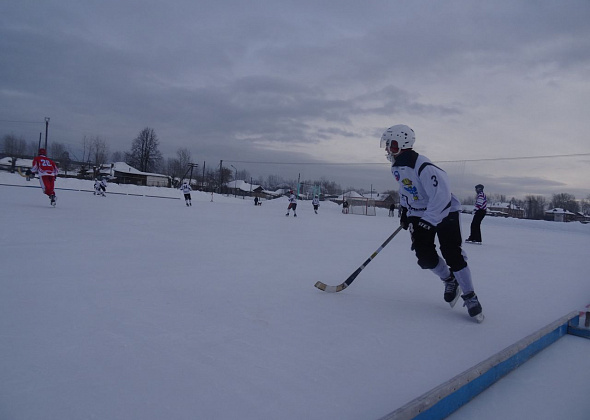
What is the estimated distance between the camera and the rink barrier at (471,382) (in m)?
1.40

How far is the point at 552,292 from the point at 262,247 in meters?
4.43

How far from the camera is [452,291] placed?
3.27 meters

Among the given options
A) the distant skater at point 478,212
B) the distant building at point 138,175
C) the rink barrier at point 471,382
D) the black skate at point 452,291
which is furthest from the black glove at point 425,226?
the distant building at point 138,175

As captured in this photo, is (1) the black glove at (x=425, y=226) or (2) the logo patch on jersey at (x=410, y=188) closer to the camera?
(1) the black glove at (x=425, y=226)

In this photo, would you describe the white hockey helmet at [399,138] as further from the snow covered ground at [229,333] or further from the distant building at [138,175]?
the distant building at [138,175]

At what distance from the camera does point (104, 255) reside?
4.61 meters

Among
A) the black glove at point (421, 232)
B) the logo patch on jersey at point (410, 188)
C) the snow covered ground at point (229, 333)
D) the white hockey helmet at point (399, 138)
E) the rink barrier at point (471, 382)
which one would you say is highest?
the white hockey helmet at point (399, 138)

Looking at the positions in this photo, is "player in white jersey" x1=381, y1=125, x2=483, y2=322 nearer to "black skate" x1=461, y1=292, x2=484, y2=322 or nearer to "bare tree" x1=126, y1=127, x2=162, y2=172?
"black skate" x1=461, y1=292, x2=484, y2=322

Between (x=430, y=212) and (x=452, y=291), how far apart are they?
0.84 m

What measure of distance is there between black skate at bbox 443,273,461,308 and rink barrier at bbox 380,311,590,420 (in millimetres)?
816

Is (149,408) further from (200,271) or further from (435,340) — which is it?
(200,271)

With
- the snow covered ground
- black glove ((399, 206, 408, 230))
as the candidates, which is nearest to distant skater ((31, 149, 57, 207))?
the snow covered ground

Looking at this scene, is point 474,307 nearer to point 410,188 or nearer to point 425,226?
point 425,226

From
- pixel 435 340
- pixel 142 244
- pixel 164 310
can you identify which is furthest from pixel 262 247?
pixel 435 340
